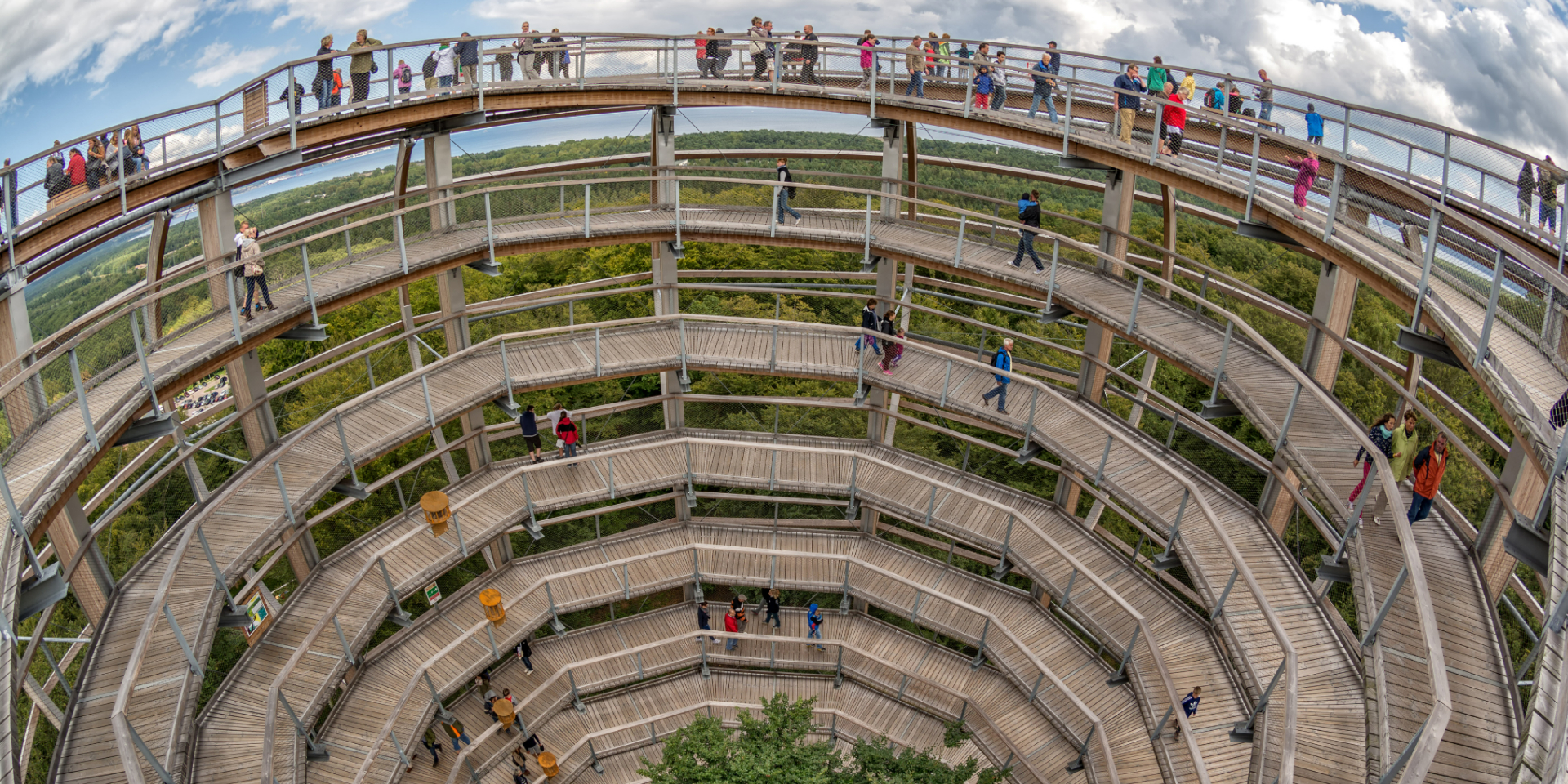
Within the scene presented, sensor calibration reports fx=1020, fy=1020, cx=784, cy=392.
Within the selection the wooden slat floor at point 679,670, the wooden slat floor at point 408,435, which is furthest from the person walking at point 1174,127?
the wooden slat floor at point 679,670

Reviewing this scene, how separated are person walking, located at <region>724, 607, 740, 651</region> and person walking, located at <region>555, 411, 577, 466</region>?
5.25 metres

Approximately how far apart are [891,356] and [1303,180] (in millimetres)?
9109

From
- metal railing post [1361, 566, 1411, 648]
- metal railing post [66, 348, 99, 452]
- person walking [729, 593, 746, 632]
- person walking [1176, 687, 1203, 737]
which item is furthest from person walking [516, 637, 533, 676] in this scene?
metal railing post [1361, 566, 1411, 648]

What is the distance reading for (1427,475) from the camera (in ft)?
46.9

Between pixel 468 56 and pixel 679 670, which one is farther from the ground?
pixel 468 56

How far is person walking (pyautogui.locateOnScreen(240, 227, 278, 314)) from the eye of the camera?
17.4 metres

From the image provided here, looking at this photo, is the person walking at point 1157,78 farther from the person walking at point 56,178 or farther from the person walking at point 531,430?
the person walking at point 56,178

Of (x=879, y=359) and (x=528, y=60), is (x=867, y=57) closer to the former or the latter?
(x=879, y=359)

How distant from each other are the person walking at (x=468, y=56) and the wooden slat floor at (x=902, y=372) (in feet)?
10.7

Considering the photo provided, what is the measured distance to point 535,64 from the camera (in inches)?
883

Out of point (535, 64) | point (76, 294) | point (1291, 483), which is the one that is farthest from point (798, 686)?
point (76, 294)

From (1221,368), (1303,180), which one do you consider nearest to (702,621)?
(1221,368)

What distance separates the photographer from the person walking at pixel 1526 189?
15795mm

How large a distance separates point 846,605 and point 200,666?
547 inches
